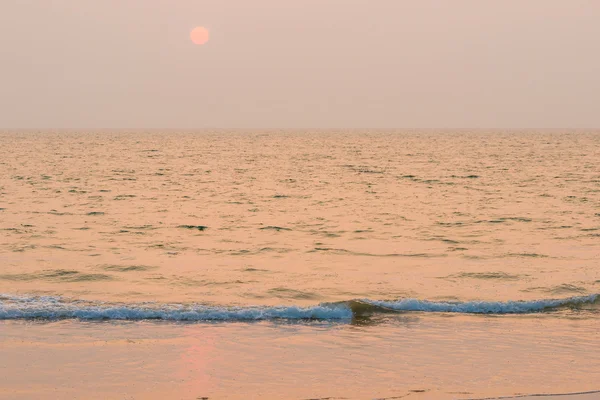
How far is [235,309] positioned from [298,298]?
2.22 m

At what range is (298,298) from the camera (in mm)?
17406

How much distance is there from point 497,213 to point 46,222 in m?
19.6

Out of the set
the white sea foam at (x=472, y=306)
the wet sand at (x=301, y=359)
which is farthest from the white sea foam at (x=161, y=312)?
the white sea foam at (x=472, y=306)

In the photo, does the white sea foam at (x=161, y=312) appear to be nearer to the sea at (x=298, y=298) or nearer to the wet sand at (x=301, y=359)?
the sea at (x=298, y=298)

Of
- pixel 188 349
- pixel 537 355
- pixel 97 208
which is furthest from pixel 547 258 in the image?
pixel 97 208

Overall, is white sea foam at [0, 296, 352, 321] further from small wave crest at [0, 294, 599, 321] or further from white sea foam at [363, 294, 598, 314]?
white sea foam at [363, 294, 598, 314]

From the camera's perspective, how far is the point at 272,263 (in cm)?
2191

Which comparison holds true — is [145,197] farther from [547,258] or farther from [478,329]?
[478,329]

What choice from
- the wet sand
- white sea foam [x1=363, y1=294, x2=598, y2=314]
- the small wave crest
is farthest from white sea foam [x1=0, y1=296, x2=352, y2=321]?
white sea foam [x1=363, y1=294, x2=598, y2=314]

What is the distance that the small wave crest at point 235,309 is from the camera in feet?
49.6

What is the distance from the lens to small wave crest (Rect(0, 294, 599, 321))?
49.6 ft

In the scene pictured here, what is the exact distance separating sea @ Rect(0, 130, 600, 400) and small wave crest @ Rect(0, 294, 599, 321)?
5 cm

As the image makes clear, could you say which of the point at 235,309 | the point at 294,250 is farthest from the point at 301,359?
the point at 294,250

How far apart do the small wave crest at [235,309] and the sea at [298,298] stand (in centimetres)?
5
